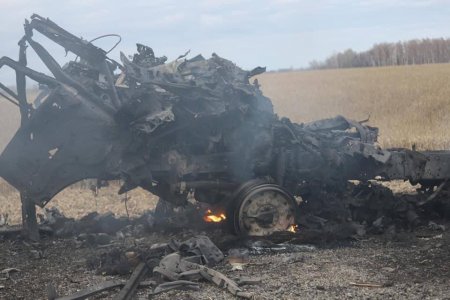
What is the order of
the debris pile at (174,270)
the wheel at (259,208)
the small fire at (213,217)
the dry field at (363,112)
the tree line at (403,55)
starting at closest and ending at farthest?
the debris pile at (174,270) → the wheel at (259,208) → the small fire at (213,217) → the dry field at (363,112) → the tree line at (403,55)

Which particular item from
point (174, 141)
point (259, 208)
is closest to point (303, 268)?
point (259, 208)

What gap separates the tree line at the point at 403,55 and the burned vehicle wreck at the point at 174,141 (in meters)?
73.7

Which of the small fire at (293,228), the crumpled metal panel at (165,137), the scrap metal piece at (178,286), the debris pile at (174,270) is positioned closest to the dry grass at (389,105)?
the crumpled metal panel at (165,137)

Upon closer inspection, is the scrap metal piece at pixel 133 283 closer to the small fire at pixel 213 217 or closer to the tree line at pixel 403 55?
the small fire at pixel 213 217

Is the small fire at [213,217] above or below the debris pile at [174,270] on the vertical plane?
above

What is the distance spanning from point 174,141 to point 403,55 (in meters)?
79.1

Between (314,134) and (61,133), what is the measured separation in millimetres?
3625

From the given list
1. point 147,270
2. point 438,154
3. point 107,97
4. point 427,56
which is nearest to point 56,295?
point 147,270

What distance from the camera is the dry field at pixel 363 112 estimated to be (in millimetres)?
12256

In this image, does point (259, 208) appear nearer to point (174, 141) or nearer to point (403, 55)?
point (174, 141)

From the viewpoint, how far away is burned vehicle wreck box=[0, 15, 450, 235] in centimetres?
756

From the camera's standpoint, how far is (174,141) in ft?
26.5

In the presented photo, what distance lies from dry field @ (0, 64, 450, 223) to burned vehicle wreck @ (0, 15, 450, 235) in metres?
3.42

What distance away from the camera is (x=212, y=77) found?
8.18m
